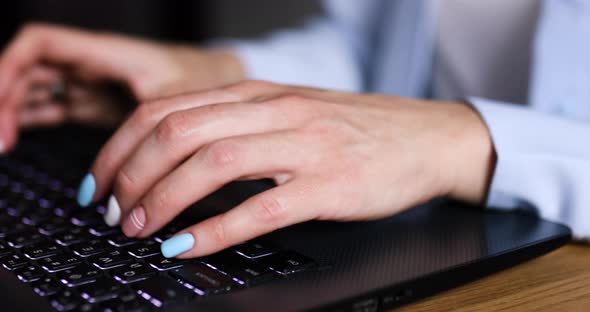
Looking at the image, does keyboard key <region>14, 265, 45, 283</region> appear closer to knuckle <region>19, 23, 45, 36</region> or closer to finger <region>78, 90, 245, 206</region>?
finger <region>78, 90, 245, 206</region>

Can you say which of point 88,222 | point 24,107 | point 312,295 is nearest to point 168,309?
point 312,295

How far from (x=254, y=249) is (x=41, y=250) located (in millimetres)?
147

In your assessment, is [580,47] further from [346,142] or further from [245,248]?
[245,248]

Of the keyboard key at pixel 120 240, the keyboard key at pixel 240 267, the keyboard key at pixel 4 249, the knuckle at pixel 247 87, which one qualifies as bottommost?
the keyboard key at pixel 4 249

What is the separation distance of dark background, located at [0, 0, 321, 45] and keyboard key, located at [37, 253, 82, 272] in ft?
5.24

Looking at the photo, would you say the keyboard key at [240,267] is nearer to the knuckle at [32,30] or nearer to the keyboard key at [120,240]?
the keyboard key at [120,240]

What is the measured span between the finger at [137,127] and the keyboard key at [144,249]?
93 mm

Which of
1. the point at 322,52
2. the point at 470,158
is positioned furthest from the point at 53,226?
the point at 322,52

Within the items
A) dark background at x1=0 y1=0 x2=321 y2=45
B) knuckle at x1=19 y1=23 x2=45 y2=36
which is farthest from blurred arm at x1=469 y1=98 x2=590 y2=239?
dark background at x1=0 y1=0 x2=321 y2=45

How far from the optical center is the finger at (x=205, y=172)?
1.42 feet

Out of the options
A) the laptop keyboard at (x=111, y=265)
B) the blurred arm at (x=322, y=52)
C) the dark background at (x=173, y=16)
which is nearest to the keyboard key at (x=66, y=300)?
the laptop keyboard at (x=111, y=265)

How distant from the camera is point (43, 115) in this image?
0.94 m

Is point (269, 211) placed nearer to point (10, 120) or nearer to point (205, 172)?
point (205, 172)

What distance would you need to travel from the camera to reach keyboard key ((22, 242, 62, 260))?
16.3 inches
